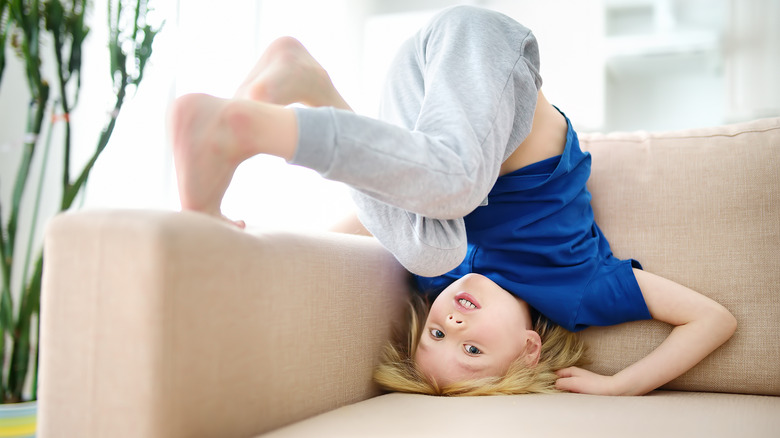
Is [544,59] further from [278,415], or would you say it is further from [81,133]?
[278,415]

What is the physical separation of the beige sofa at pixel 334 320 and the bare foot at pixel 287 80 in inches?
8.8

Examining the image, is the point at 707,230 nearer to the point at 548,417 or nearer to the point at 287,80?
the point at 548,417

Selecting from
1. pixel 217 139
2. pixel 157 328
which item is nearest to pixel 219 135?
pixel 217 139

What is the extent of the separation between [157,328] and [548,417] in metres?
0.51

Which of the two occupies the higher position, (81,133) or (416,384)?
(81,133)

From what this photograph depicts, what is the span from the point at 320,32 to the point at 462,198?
263 cm

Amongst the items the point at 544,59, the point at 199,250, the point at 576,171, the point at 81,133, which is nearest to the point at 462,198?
the point at 199,250

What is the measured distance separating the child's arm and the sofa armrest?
0.57 metres

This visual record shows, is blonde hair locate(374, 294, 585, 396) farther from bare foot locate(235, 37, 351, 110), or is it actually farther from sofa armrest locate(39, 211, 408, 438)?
bare foot locate(235, 37, 351, 110)

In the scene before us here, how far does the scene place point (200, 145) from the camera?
0.71 metres

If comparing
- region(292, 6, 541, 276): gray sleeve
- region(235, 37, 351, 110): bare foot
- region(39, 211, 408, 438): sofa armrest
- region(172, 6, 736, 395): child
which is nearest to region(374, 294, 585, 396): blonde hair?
region(172, 6, 736, 395): child

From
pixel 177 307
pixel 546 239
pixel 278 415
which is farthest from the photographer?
pixel 546 239

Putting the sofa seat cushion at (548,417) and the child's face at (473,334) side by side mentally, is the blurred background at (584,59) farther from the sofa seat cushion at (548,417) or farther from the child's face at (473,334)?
the sofa seat cushion at (548,417)

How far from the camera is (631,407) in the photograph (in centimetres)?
92
